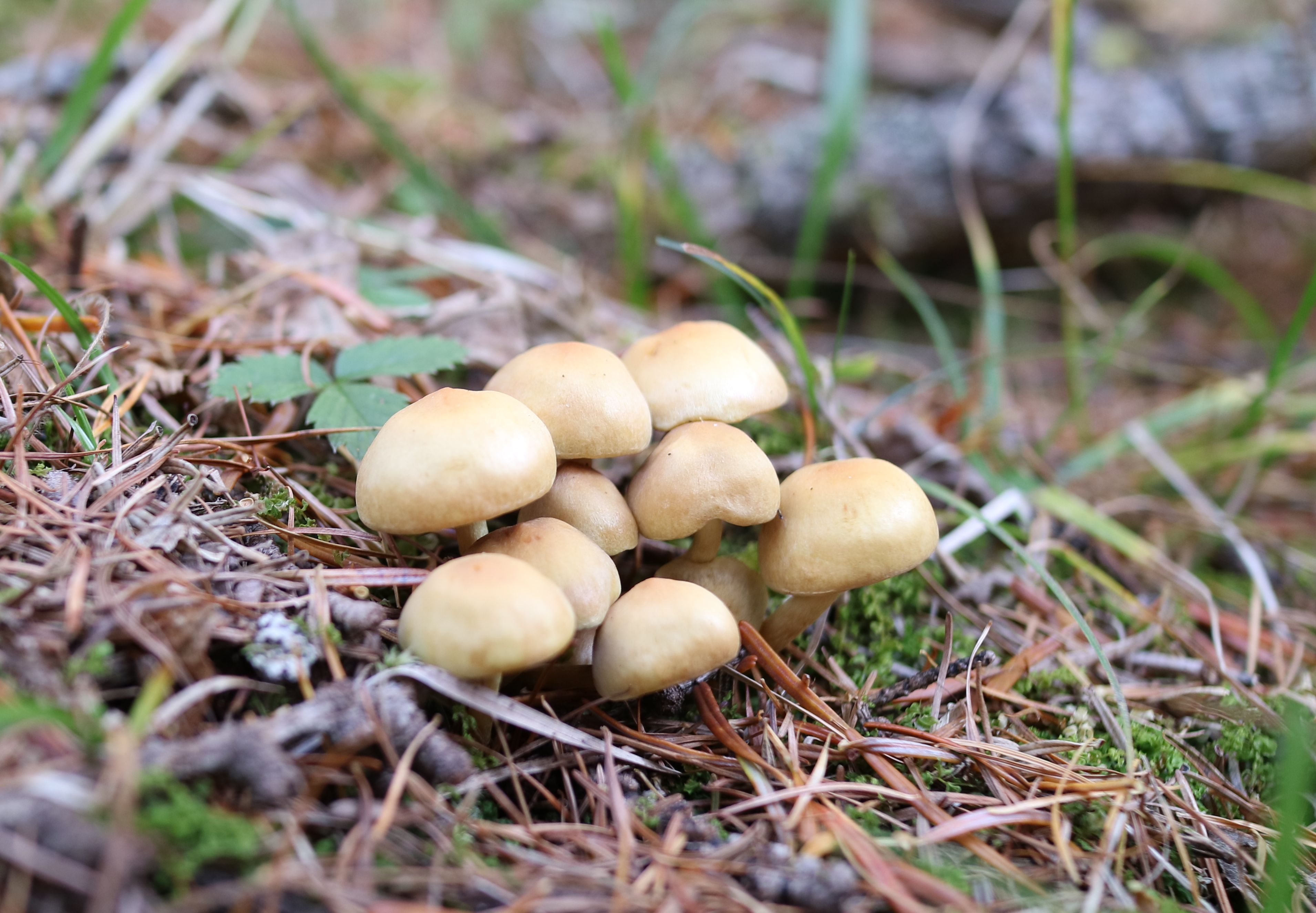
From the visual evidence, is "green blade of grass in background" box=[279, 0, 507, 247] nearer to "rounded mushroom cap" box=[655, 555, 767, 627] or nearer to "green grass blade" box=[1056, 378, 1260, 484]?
"rounded mushroom cap" box=[655, 555, 767, 627]

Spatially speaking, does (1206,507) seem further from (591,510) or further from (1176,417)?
(591,510)

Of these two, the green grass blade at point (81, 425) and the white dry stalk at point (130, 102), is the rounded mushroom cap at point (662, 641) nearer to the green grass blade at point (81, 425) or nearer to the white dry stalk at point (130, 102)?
the green grass blade at point (81, 425)

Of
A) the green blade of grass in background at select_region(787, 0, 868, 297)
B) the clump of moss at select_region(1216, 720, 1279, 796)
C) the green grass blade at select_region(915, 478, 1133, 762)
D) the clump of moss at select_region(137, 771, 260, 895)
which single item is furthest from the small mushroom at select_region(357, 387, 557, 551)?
the green blade of grass in background at select_region(787, 0, 868, 297)

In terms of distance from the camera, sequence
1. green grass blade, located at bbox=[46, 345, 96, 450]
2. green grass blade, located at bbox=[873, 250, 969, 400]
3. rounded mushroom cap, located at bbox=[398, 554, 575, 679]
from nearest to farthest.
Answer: rounded mushroom cap, located at bbox=[398, 554, 575, 679] → green grass blade, located at bbox=[46, 345, 96, 450] → green grass blade, located at bbox=[873, 250, 969, 400]

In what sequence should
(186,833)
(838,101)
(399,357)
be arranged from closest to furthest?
(186,833)
(399,357)
(838,101)

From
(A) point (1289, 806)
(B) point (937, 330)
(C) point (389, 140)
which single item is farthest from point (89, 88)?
(A) point (1289, 806)
